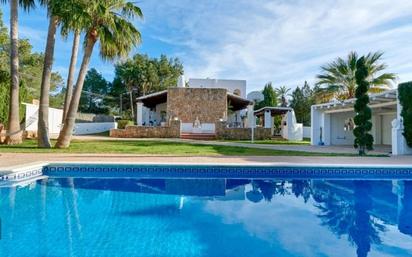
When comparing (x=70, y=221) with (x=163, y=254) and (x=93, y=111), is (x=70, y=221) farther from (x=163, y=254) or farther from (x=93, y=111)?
(x=93, y=111)

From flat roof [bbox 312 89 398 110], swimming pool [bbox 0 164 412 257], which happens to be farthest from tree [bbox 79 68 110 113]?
swimming pool [bbox 0 164 412 257]

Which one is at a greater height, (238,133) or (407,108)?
(407,108)

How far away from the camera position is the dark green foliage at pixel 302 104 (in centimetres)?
4610

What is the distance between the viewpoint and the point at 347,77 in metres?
25.5

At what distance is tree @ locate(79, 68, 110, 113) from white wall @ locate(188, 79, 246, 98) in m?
22.3

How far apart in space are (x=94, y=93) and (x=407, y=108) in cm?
5304

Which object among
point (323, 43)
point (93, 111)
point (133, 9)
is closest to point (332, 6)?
point (323, 43)

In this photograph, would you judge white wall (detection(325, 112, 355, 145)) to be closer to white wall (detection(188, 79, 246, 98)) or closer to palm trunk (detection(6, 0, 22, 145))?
white wall (detection(188, 79, 246, 98))

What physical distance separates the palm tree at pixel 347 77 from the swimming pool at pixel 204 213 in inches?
661

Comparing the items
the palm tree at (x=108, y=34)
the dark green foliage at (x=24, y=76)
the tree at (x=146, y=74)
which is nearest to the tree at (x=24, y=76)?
the dark green foliage at (x=24, y=76)

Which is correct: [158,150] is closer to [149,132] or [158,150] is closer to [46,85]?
[46,85]

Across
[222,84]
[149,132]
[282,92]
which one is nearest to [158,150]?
[149,132]

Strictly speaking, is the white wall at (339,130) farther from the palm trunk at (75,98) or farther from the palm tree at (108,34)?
the palm trunk at (75,98)

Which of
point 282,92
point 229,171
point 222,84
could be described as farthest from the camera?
point 282,92
